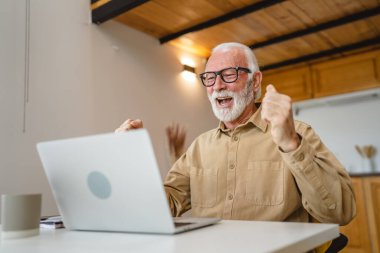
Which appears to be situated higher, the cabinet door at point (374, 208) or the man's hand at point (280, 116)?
the man's hand at point (280, 116)

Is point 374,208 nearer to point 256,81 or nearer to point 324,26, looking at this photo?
point 324,26

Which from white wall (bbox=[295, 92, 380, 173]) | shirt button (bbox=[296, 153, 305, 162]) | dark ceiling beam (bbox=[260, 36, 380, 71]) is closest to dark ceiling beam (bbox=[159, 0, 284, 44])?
dark ceiling beam (bbox=[260, 36, 380, 71])

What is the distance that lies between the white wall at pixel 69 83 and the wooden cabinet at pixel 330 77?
1485 mm

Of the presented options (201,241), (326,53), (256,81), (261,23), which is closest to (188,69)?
(261,23)

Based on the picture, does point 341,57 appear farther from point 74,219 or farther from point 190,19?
point 74,219

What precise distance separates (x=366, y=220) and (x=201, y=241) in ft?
9.58

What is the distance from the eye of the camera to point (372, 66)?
335 centimetres

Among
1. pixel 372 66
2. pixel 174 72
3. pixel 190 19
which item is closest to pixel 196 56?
pixel 174 72

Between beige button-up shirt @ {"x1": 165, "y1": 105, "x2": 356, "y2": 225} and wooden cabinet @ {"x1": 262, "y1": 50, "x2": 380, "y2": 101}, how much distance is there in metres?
2.50

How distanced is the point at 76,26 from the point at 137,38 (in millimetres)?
604

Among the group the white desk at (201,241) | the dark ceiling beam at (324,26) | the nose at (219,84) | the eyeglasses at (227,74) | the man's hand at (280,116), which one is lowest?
the white desk at (201,241)

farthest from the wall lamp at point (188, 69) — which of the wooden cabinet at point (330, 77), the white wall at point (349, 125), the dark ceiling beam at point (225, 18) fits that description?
the white wall at point (349, 125)

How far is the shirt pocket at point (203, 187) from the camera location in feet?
4.43

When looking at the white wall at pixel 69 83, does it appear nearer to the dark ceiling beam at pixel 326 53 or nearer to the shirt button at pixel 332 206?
the dark ceiling beam at pixel 326 53
